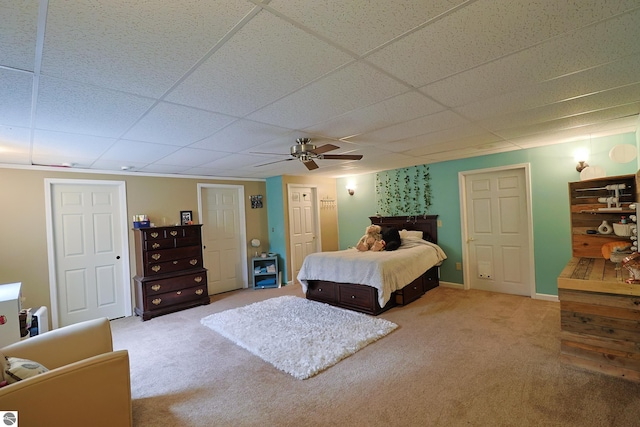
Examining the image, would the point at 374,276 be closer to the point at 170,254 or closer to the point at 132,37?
the point at 170,254

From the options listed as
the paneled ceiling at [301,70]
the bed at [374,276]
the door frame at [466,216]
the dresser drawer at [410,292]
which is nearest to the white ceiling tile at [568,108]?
the paneled ceiling at [301,70]

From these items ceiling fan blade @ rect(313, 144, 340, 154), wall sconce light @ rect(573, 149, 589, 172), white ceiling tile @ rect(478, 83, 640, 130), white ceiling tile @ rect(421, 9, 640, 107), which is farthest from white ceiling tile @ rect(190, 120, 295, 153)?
wall sconce light @ rect(573, 149, 589, 172)

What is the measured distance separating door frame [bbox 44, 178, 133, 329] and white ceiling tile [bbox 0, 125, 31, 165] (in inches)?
19.1

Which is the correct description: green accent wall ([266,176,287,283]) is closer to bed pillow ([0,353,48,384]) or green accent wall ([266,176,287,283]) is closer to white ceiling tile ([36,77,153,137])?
white ceiling tile ([36,77,153,137])

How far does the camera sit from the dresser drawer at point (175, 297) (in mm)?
4320

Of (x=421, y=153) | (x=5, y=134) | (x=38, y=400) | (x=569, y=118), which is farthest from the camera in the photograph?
(x=421, y=153)

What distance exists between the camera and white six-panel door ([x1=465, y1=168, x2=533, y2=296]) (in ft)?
14.5

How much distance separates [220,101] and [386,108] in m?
1.22

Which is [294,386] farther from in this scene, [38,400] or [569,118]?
[569,118]

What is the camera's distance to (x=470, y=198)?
490 cm

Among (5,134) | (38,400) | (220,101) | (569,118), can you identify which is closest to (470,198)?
(569,118)

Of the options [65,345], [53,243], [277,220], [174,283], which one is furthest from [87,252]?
[277,220]

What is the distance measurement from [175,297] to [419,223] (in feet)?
14.2

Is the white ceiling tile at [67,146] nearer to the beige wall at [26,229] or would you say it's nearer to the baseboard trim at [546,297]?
the beige wall at [26,229]
